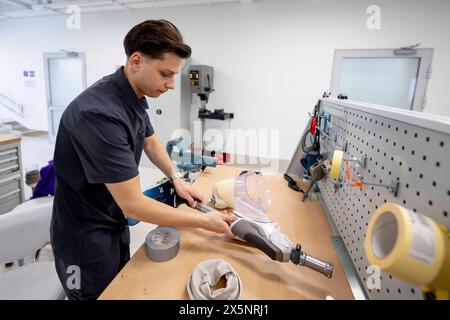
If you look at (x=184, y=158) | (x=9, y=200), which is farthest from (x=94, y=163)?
(x=9, y=200)

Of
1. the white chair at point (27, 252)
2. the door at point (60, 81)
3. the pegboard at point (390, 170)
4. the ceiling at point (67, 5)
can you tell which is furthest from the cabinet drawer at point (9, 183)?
the door at point (60, 81)

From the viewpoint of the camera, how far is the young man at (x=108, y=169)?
717 millimetres

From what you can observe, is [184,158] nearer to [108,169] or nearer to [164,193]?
[164,193]

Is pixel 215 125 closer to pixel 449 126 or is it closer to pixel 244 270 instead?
pixel 244 270

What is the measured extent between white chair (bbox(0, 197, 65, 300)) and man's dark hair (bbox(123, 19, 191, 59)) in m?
0.81

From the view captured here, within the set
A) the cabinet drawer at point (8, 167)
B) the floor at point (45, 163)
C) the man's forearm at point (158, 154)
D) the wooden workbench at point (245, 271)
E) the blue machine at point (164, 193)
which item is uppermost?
the man's forearm at point (158, 154)

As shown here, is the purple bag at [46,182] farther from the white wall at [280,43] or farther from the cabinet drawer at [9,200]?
the white wall at [280,43]

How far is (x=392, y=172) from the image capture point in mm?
589

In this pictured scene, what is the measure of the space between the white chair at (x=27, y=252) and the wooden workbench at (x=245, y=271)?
57 cm

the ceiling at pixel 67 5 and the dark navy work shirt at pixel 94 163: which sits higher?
the ceiling at pixel 67 5

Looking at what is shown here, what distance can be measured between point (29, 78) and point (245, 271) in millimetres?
6507

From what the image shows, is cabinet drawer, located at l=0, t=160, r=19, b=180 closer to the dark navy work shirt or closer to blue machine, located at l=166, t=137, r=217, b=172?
blue machine, located at l=166, t=137, r=217, b=172
